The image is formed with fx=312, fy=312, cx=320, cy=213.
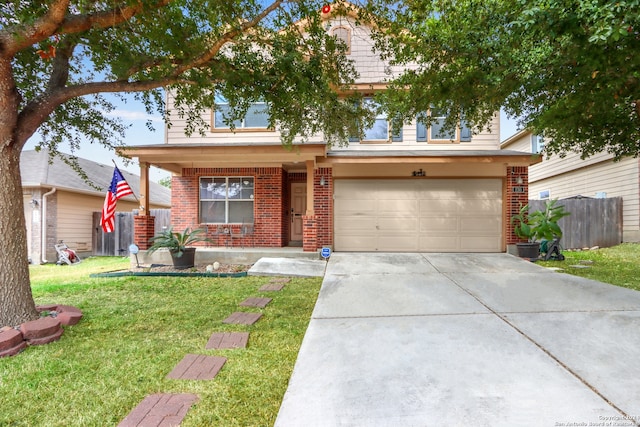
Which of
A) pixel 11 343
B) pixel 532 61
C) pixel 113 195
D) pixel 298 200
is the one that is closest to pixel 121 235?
pixel 113 195

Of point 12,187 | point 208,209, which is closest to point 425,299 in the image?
point 12,187

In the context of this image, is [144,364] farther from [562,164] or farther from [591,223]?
[562,164]

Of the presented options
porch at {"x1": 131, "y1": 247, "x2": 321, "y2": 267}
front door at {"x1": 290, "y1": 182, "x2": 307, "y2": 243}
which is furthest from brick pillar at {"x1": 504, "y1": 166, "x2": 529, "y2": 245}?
front door at {"x1": 290, "y1": 182, "x2": 307, "y2": 243}

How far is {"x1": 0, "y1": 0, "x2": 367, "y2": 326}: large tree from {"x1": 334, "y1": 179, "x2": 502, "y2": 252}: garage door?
3.42m

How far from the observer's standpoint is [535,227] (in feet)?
25.6

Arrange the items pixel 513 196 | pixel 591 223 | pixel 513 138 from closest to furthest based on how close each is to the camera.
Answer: pixel 513 196 → pixel 591 223 → pixel 513 138

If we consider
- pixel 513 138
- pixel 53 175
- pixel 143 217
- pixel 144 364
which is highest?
pixel 513 138

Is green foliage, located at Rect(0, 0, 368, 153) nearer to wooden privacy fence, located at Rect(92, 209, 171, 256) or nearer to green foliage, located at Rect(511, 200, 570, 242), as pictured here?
green foliage, located at Rect(511, 200, 570, 242)

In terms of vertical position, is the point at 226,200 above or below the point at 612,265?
above

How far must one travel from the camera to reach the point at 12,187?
3.33 meters

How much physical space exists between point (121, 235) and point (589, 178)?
712 inches

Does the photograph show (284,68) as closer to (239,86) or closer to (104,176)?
(239,86)

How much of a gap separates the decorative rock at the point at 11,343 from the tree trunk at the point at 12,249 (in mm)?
400

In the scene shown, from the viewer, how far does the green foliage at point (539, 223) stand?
7.60 meters
